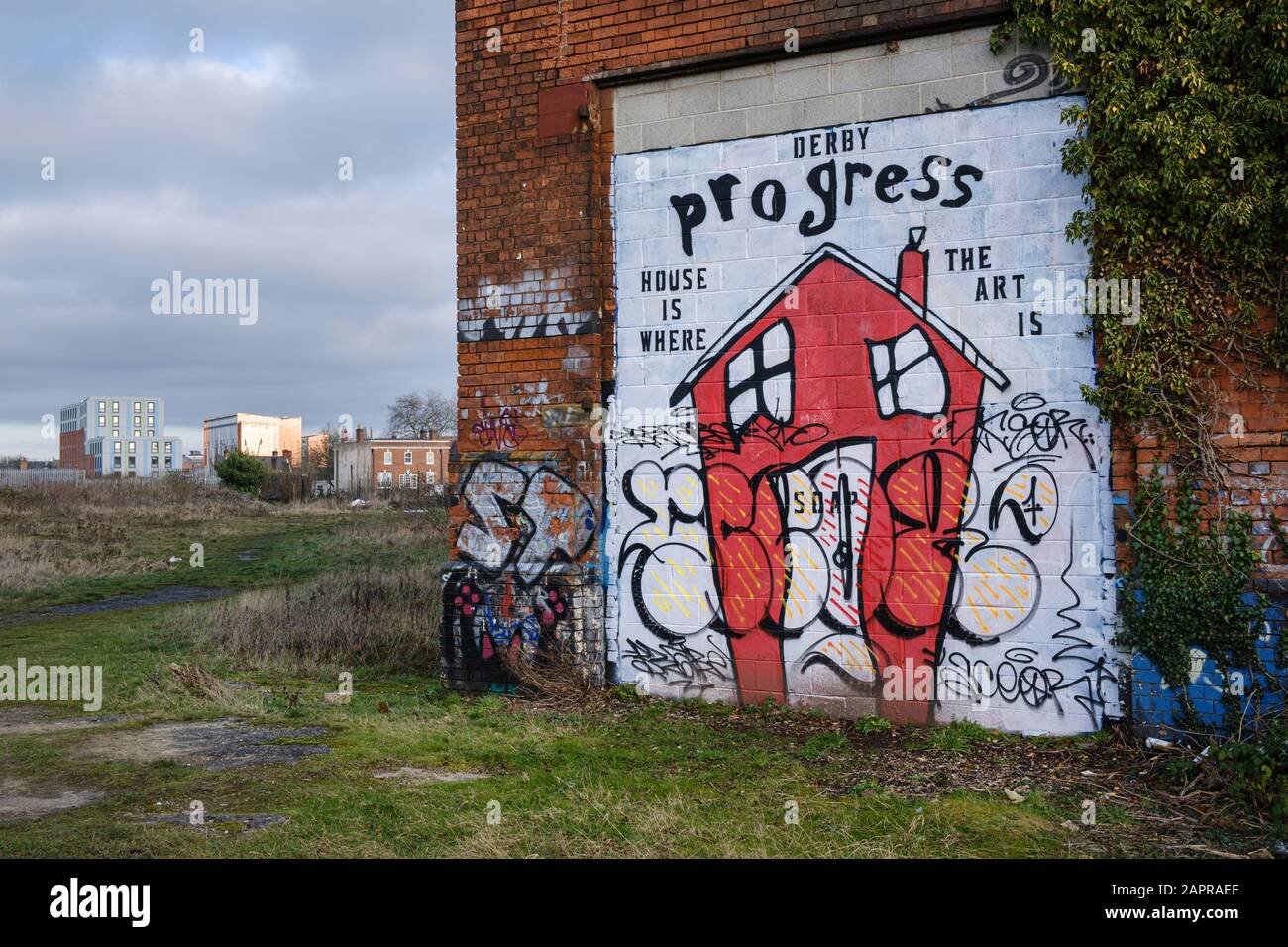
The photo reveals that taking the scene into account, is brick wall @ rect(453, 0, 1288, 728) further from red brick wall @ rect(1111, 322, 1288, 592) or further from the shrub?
the shrub

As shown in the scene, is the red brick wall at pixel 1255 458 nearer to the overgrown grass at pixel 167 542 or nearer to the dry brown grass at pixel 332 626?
the dry brown grass at pixel 332 626

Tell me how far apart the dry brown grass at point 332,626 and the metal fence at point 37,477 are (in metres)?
24.8

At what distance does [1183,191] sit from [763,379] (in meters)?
2.89

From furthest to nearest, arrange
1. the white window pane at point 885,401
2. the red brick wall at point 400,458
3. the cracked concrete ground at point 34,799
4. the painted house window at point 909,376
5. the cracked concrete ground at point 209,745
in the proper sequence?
the red brick wall at point 400,458, the white window pane at point 885,401, the painted house window at point 909,376, the cracked concrete ground at point 209,745, the cracked concrete ground at point 34,799

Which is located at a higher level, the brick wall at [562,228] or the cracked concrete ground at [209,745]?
the brick wall at [562,228]

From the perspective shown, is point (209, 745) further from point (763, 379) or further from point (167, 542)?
point (167, 542)

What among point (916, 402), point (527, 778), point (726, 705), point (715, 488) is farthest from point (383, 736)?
point (916, 402)

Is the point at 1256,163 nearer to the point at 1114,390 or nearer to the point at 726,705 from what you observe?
the point at 1114,390

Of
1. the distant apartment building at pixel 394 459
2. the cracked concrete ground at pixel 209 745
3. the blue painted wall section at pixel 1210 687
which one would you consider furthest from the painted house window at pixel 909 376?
the distant apartment building at pixel 394 459

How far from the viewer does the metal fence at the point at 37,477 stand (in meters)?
33.0

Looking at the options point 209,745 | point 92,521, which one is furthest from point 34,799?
point 92,521

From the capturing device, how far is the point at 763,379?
279 inches

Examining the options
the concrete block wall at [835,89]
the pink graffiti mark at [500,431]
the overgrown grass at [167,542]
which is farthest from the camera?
the overgrown grass at [167,542]

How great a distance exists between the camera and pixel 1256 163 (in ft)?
18.7
